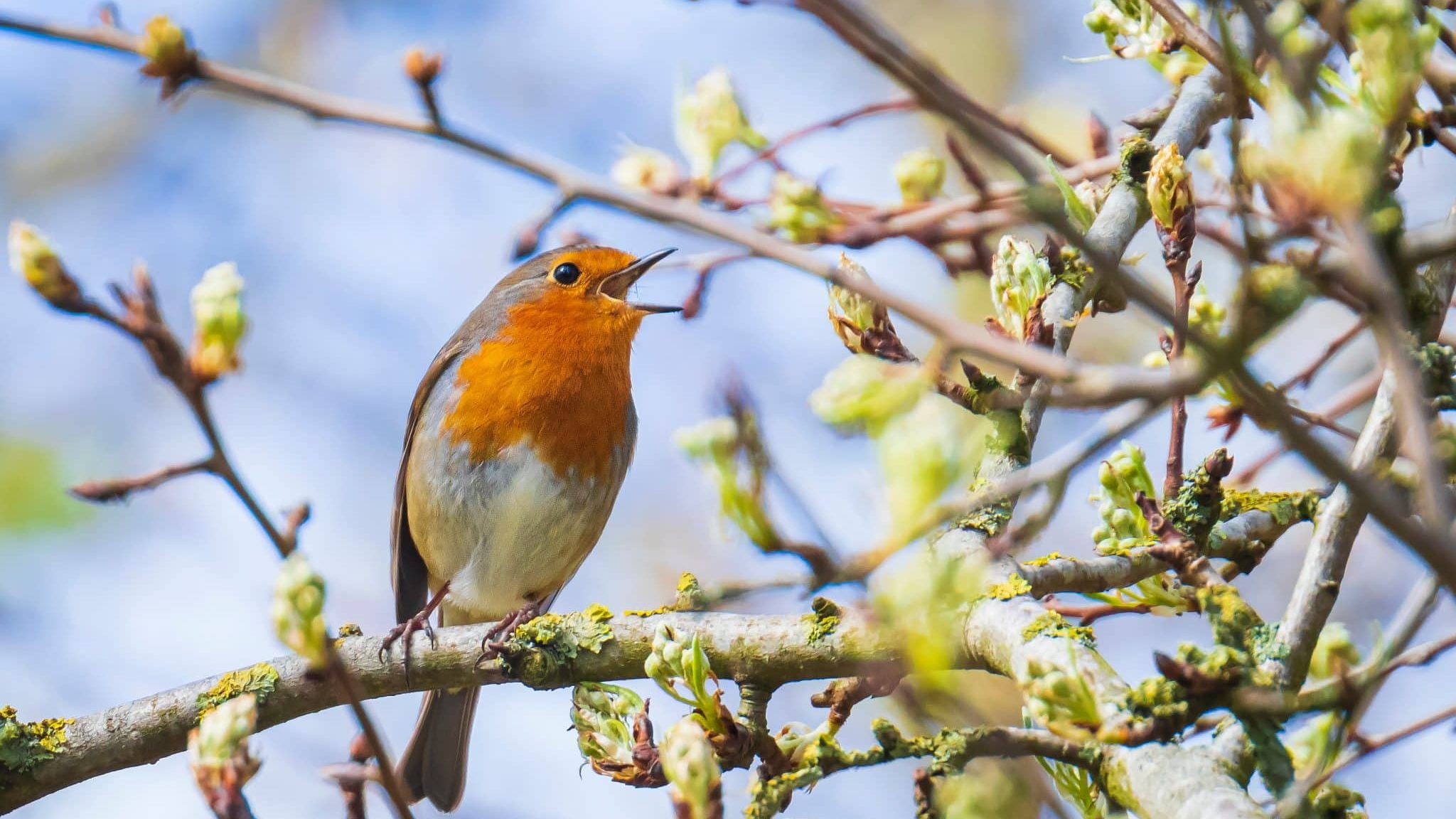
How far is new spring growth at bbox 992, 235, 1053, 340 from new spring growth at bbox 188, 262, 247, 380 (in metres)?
1.36

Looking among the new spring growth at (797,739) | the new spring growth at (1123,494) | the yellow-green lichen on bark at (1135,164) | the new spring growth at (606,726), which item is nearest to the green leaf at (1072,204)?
the yellow-green lichen on bark at (1135,164)

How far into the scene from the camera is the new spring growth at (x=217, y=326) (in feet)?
4.45

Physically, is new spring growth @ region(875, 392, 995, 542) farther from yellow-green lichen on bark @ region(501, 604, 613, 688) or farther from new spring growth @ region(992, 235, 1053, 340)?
yellow-green lichen on bark @ region(501, 604, 613, 688)

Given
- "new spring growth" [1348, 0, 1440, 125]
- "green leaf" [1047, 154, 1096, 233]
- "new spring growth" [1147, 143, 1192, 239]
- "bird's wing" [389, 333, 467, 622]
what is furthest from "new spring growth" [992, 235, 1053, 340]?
"bird's wing" [389, 333, 467, 622]

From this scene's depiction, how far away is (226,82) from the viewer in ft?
3.76

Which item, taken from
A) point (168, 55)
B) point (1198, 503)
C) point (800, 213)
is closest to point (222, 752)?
point (168, 55)

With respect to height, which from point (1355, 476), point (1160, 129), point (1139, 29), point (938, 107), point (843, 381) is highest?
point (1160, 129)

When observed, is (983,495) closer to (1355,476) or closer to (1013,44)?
(1355,476)

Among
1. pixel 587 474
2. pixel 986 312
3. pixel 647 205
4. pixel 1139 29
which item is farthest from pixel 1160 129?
pixel 986 312

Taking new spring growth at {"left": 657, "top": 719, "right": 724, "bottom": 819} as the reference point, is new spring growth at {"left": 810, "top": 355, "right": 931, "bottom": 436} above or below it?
above

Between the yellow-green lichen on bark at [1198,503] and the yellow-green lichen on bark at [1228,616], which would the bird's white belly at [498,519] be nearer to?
the yellow-green lichen on bark at [1198,503]

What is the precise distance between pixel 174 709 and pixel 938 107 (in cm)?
245

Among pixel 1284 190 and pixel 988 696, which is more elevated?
pixel 988 696

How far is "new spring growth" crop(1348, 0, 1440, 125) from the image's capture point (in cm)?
115
